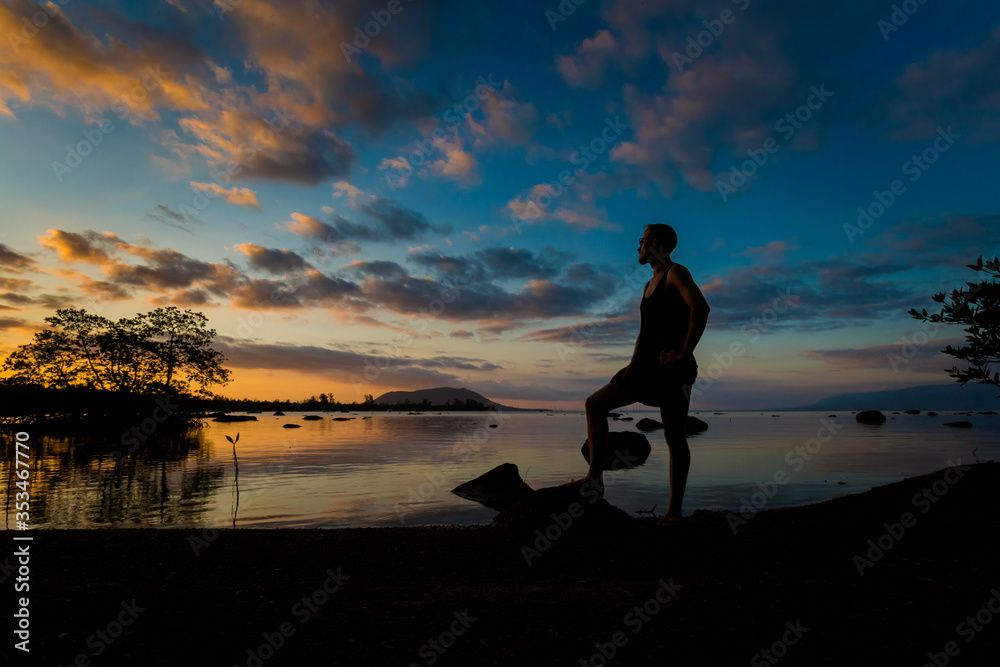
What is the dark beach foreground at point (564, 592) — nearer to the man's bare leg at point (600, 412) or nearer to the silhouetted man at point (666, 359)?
the man's bare leg at point (600, 412)

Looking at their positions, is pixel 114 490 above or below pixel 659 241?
below

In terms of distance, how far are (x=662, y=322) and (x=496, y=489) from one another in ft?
25.2

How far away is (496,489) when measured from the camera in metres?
11.9

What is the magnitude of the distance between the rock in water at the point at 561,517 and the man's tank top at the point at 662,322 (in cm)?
191

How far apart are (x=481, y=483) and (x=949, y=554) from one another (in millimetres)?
9138

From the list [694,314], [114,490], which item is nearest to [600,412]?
[694,314]

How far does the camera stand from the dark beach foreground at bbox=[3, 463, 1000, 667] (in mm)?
2883

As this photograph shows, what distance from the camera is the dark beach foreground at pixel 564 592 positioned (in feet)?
9.46

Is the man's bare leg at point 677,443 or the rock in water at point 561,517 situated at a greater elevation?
the man's bare leg at point 677,443

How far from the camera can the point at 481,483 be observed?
40.3ft

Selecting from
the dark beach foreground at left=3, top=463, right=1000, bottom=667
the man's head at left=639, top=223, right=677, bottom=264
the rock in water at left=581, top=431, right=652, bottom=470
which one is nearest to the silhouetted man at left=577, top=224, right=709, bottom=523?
the man's head at left=639, top=223, right=677, bottom=264

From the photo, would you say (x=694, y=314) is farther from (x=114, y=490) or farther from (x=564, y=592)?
(x=114, y=490)

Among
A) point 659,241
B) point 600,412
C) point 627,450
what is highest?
point 659,241

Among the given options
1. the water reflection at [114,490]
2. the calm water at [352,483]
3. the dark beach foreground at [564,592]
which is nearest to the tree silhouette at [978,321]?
the dark beach foreground at [564,592]
